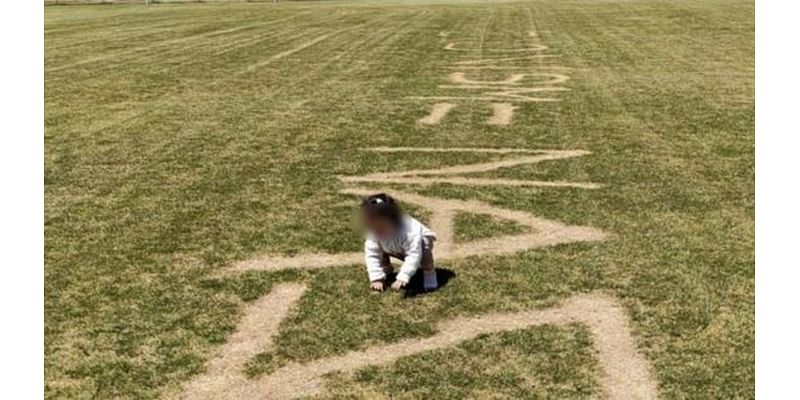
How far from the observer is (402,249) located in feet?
21.8

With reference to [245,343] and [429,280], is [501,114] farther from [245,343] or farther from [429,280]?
[245,343]

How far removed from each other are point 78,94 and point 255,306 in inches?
498

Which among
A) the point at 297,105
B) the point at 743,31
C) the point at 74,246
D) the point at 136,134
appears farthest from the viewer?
the point at 743,31

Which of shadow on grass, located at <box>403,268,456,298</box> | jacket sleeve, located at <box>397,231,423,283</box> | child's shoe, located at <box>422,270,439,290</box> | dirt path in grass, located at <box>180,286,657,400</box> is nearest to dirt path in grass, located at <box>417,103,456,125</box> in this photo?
shadow on grass, located at <box>403,268,456,298</box>

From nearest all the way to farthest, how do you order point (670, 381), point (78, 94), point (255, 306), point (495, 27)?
point (670, 381) < point (255, 306) < point (78, 94) < point (495, 27)

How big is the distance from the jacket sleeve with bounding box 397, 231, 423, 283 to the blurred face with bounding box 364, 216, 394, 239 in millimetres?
171

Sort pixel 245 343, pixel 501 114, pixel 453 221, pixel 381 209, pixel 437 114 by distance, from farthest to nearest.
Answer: pixel 437 114, pixel 501 114, pixel 453 221, pixel 381 209, pixel 245 343

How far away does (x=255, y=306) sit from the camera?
6449mm

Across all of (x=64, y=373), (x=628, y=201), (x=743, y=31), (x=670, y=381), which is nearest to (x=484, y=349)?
(x=670, y=381)

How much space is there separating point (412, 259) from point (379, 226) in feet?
1.16

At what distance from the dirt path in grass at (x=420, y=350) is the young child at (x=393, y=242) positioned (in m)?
0.60

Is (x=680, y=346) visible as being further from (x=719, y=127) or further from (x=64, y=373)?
(x=719, y=127)

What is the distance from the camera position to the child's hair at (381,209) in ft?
21.2

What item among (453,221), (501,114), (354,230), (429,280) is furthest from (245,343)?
(501,114)
